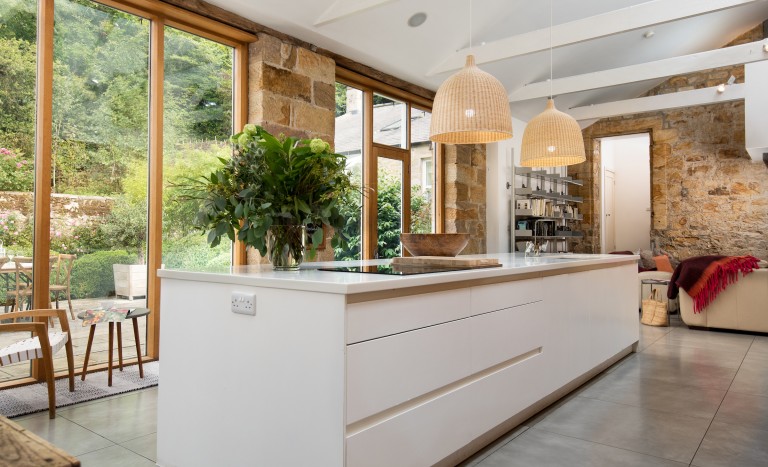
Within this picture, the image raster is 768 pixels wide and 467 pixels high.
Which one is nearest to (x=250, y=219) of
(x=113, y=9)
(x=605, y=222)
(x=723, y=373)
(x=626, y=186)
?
(x=113, y=9)

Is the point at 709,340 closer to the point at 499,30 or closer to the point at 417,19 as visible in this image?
the point at 499,30

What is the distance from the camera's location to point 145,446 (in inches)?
93.5

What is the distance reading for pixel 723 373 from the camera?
3.75 m

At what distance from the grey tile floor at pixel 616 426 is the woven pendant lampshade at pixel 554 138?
5.19ft

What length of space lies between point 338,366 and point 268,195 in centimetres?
82

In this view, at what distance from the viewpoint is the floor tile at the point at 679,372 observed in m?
3.51

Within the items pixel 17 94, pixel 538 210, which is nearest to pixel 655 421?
pixel 17 94

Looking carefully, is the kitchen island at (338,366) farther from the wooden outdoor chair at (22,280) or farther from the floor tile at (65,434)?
the wooden outdoor chair at (22,280)

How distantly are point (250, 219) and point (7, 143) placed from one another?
2236 mm

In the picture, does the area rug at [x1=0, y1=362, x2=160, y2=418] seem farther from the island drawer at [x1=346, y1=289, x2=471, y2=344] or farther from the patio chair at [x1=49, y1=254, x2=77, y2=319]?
the island drawer at [x1=346, y1=289, x2=471, y2=344]

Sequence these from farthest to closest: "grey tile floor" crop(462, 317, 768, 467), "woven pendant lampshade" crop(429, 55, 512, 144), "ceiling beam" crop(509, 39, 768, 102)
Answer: "ceiling beam" crop(509, 39, 768, 102) < "woven pendant lampshade" crop(429, 55, 512, 144) < "grey tile floor" crop(462, 317, 768, 467)

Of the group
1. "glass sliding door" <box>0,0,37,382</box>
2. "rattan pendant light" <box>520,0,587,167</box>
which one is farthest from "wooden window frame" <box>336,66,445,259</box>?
"glass sliding door" <box>0,0,37,382</box>

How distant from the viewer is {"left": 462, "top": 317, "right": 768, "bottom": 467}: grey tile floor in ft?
7.50

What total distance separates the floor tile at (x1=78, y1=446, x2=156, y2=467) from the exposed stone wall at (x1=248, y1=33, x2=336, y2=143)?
2.77 metres
